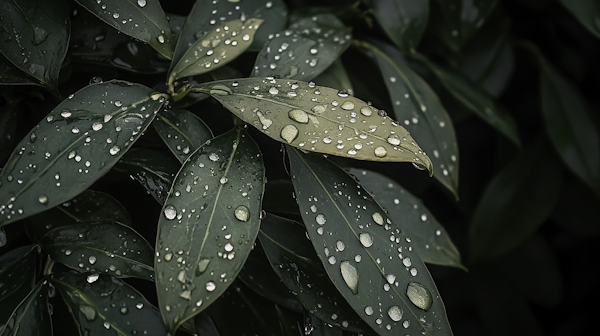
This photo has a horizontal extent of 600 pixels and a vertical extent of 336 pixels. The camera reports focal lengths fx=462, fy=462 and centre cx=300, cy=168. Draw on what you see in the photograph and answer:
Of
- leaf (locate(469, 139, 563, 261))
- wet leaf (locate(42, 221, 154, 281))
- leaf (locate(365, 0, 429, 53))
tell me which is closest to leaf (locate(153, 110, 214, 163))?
wet leaf (locate(42, 221, 154, 281))

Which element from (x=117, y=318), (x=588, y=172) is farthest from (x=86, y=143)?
(x=588, y=172)

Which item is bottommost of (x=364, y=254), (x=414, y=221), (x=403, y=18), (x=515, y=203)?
(x=515, y=203)

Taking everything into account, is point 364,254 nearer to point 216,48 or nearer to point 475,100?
point 216,48

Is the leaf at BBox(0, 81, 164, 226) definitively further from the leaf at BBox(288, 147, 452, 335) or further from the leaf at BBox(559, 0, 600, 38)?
the leaf at BBox(559, 0, 600, 38)

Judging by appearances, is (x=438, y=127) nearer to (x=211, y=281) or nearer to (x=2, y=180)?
(x=211, y=281)

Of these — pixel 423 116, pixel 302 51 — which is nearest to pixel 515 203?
pixel 423 116
